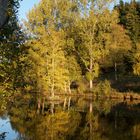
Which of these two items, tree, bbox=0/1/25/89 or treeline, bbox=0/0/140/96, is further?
treeline, bbox=0/0/140/96

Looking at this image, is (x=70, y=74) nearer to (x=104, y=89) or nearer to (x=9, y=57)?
(x=104, y=89)

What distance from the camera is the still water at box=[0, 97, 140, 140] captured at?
24.1 meters

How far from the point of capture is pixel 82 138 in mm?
23500

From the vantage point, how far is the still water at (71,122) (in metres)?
24.1

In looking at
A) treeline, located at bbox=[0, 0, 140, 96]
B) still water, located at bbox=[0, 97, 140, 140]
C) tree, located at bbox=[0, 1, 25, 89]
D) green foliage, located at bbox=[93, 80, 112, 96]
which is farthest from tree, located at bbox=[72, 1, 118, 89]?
tree, located at bbox=[0, 1, 25, 89]

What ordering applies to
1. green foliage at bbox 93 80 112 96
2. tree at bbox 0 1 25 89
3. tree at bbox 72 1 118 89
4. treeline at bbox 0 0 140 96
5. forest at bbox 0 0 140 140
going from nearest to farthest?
tree at bbox 0 1 25 89, forest at bbox 0 0 140 140, treeline at bbox 0 0 140 96, green foliage at bbox 93 80 112 96, tree at bbox 72 1 118 89

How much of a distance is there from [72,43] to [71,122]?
28.3m

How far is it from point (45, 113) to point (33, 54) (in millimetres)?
16097

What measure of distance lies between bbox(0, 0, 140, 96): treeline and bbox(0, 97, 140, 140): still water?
8.35 metres

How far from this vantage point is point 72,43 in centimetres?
5700

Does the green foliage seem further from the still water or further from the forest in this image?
the still water

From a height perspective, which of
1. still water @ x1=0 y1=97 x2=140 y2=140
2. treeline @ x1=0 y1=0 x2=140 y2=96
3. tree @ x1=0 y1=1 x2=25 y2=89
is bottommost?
still water @ x1=0 y1=97 x2=140 y2=140

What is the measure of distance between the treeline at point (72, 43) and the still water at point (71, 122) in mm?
8354

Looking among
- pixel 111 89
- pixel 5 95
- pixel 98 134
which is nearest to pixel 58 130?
pixel 98 134
